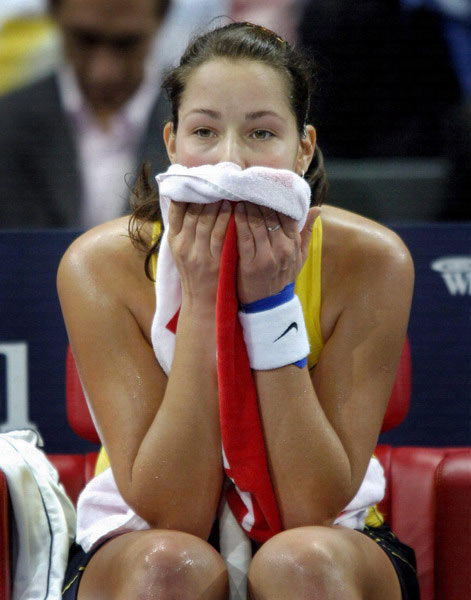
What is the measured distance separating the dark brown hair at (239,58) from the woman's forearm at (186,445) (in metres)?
0.16

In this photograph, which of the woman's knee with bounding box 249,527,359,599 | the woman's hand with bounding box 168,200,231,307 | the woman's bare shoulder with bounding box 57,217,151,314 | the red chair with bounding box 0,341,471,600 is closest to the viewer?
→ the woman's knee with bounding box 249,527,359,599

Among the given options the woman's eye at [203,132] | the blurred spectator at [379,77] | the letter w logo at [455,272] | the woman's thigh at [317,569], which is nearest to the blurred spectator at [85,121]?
the blurred spectator at [379,77]

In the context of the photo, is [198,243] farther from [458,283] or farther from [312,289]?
[458,283]

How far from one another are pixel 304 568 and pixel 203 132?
1.85 feet

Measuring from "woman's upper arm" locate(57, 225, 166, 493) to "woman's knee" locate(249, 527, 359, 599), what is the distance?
0.71 feet

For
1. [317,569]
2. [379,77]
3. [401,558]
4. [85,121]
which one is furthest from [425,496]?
[85,121]

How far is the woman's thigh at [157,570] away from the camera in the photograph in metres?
1.13

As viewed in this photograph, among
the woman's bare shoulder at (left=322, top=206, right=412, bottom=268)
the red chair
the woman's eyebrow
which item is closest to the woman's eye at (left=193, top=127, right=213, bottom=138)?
the woman's eyebrow

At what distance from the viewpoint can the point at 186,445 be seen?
124 cm

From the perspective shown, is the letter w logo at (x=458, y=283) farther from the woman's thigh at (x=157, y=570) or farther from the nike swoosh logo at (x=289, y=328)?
the woman's thigh at (x=157, y=570)

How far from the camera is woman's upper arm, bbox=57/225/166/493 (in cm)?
127

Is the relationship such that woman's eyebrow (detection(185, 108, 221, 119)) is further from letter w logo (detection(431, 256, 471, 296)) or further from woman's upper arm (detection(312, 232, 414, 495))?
letter w logo (detection(431, 256, 471, 296))

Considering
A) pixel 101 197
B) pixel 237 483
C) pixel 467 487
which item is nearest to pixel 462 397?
pixel 467 487

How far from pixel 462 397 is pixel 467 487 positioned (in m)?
0.44
